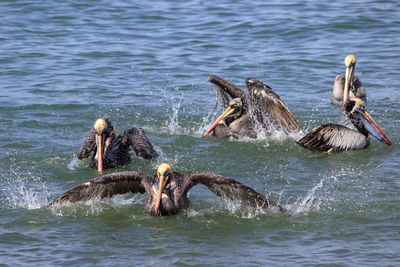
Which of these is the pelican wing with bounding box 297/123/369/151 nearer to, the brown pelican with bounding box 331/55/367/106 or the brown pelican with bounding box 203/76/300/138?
the brown pelican with bounding box 203/76/300/138

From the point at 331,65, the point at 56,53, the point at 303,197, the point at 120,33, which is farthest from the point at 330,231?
the point at 120,33

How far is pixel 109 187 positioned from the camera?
8.19m

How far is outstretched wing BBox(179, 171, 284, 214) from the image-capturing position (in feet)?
25.7

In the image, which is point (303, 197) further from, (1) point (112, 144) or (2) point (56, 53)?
(2) point (56, 53)

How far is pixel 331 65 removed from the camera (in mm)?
16172

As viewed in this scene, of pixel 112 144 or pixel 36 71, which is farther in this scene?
pixel 36 71

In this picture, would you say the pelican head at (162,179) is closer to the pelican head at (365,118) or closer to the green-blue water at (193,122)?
the green-blue water at (193,122)

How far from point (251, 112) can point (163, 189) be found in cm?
421

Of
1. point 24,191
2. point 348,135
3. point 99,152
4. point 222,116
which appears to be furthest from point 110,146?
point 348,135

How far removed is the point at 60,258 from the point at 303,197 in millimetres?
3090

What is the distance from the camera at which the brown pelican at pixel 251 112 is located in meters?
11.4

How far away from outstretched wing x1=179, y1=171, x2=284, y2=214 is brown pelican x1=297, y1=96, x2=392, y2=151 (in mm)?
2878

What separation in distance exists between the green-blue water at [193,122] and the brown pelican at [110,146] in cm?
27

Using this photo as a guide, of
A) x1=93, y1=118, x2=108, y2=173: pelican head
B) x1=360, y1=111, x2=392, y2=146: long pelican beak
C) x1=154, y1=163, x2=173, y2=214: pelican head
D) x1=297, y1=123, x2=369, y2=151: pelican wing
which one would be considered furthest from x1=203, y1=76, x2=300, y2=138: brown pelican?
x1=154, y1=163, x2=173, y2=214: pelican head
